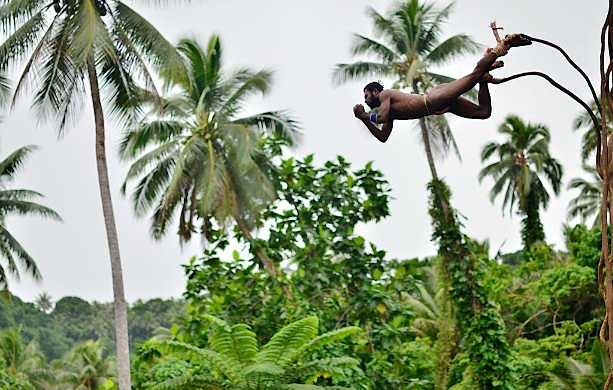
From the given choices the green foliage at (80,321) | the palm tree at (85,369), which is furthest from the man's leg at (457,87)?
the green foliage at (80,321)

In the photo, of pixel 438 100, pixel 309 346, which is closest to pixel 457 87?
pixel 438 100

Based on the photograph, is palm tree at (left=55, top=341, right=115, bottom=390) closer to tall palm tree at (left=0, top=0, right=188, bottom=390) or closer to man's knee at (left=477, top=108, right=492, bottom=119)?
tall palm tree at (left=0, top=0, right=188, bottom=390)

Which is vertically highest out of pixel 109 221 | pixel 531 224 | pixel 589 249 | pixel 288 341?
pixel 531 224

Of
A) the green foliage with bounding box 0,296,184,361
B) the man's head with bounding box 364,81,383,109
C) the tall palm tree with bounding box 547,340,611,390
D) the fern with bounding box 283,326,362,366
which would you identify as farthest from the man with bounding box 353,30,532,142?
the green foliage with bounding box 0,296,184,361

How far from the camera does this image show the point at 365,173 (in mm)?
17219

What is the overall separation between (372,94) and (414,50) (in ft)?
61.7

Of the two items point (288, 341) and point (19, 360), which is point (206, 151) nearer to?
point (288, 341)

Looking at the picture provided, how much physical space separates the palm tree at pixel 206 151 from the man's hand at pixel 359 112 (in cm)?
1533

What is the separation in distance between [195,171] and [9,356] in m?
17.8

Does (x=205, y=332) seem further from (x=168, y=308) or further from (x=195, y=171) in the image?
(x=168, y=308)

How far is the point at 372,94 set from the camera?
3.43 metres

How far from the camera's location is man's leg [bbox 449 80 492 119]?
10.6ft

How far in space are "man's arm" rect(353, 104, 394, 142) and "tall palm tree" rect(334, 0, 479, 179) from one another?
58.8 ft

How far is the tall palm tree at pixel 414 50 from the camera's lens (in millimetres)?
21547
